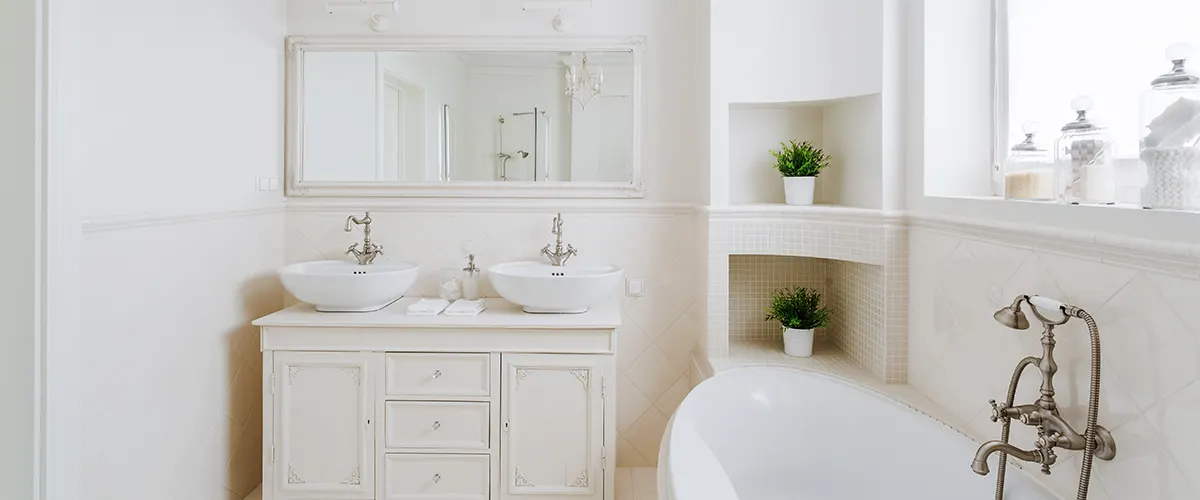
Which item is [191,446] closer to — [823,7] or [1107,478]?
[1107,478]

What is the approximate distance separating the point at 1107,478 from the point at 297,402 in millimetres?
2392

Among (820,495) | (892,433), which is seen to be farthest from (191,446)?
(892,433)

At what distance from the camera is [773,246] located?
2568 mm

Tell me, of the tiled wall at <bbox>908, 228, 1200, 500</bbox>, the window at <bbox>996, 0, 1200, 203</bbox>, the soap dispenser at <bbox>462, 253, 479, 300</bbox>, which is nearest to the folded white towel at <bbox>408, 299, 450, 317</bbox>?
the soap dispenser at <bbox>462, 253, 479, 300</bbox>

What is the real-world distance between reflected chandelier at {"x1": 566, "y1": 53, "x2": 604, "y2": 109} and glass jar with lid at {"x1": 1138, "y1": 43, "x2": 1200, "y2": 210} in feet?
6.43

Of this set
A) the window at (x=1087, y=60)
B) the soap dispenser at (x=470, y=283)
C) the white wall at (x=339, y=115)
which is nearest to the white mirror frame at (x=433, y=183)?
the white wall at (x=339, y=115)

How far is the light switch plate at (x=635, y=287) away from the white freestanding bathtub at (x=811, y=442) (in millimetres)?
766

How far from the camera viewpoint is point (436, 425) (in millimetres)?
2373

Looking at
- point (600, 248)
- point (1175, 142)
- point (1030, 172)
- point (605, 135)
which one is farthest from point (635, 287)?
point (1175, 142)

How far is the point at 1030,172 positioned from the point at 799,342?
1.18 metres

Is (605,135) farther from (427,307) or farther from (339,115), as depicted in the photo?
(339,115)

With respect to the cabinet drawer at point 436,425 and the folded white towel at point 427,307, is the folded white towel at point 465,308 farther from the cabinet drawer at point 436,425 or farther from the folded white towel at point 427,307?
the cabinet drawer at point 436,425

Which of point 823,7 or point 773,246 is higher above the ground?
point 823,7
